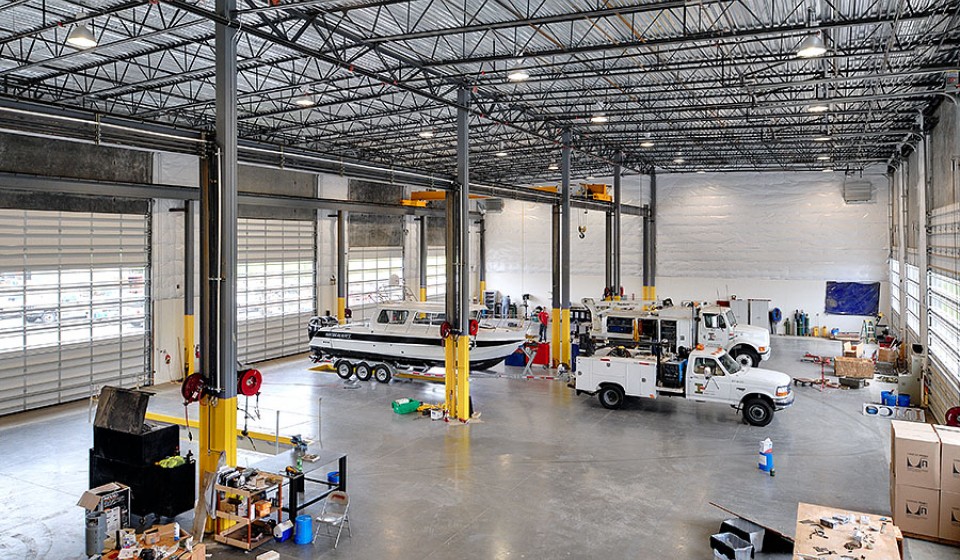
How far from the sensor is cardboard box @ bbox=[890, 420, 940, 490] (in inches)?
343

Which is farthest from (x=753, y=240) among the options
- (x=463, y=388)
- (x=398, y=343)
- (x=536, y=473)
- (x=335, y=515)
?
(x=335, y=515)

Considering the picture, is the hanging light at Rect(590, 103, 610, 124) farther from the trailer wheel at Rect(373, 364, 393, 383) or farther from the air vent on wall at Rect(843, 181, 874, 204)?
the air vent on wall at Rect(843, 181, 874, 204)

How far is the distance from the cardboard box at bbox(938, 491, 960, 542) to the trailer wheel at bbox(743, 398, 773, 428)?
18.6ft

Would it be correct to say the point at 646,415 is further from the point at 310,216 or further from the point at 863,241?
the point at 863,241

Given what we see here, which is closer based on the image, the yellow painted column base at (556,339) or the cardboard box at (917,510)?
the cardboard box at (917,510)

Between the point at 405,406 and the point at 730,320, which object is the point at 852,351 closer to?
the point at 730,320

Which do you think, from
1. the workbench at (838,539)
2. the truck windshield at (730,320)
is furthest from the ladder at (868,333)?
the workbench at (838,539)

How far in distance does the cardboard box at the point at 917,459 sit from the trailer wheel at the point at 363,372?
45.7 feet

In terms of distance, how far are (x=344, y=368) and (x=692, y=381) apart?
10.2 metres

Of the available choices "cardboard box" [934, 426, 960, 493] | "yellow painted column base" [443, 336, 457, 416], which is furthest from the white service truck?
"cardboard box" [934, 426, 960, 493]

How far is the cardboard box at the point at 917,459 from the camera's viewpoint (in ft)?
28.6

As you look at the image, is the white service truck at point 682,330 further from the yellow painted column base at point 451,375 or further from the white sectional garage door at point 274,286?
the white sectional garage door at point 274,286

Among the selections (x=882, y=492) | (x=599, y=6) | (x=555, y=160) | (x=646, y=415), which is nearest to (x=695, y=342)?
(x=646, y=415)

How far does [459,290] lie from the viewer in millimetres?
15273
